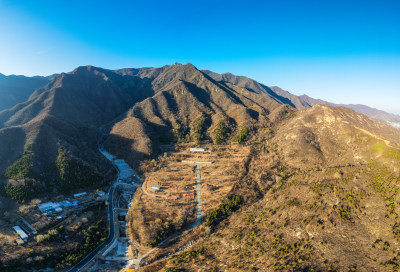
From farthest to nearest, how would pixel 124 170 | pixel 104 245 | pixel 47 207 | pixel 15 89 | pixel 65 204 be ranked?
pixel 15 89 < pixel 124 170 < pixel 65 204 < pixel 47 207 < pixel 104 245

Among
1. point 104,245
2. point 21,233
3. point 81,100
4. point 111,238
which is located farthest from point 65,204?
point 81,100

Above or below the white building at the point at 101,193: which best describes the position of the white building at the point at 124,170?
above

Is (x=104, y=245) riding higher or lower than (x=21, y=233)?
lower

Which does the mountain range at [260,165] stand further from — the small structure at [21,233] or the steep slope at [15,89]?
the steep slope at [15,89]

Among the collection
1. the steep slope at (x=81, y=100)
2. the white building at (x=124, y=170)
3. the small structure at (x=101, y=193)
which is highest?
the steep slope at (x=81, y=100)

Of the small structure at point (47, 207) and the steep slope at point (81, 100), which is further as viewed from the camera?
the steep slope at point (81, 100)

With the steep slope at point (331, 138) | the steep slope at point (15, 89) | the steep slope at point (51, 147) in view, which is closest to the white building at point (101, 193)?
the steep slope at point (51, 147)

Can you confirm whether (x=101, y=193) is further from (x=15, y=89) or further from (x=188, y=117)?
(x=15, y=89)

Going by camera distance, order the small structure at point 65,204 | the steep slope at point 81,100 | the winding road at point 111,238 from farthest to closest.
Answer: the steep slope at point 81,100, the small structure at point 65,204, the winding road at point 111,238
